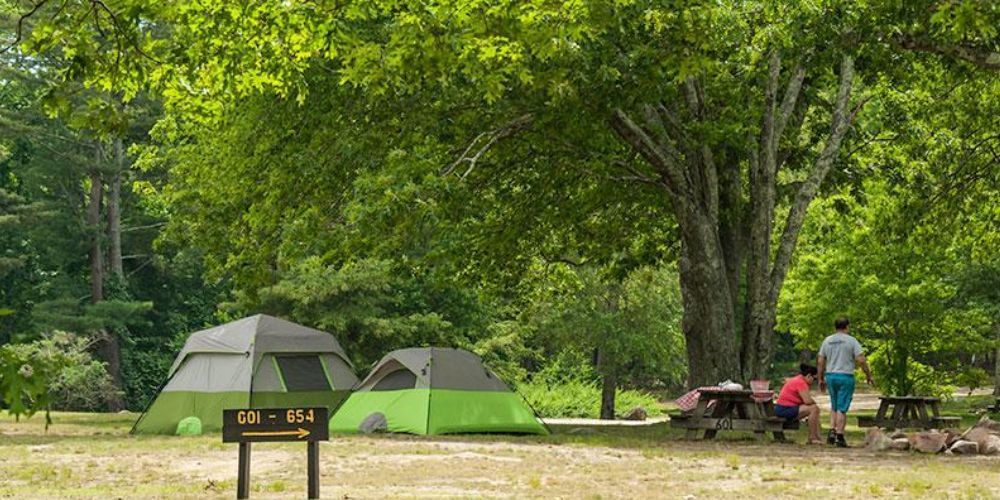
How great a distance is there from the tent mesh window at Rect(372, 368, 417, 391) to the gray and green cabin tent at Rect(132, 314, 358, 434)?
4.46 feet

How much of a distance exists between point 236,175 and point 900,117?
1212cm

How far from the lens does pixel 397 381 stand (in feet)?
64.4

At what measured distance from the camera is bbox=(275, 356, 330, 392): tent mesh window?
2100cm

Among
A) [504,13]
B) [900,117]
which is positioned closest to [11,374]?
[504,13]

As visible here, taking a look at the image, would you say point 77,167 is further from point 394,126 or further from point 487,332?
point 394,126

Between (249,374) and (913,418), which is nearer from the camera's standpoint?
(913,418)

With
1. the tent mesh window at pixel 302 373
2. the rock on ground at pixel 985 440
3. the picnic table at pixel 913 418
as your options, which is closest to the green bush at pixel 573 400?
the tent mesh window at pixel 302 373

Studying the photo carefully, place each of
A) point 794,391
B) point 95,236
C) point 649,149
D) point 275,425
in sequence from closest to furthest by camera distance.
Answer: point 275,425, point 794,391, point 649,149, point 95,236

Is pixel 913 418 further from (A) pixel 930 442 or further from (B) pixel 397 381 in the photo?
(B) pixel 397 381

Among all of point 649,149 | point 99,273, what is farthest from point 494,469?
point 99,273

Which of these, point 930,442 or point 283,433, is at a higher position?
point 283,433

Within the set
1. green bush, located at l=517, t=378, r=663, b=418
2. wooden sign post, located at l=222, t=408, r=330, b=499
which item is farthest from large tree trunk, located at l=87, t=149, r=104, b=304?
wooden sign post, located at l=222, t=408, r=330, b=499

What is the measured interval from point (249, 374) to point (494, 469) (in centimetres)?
920

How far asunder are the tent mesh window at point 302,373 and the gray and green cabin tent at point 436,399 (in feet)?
4.46
